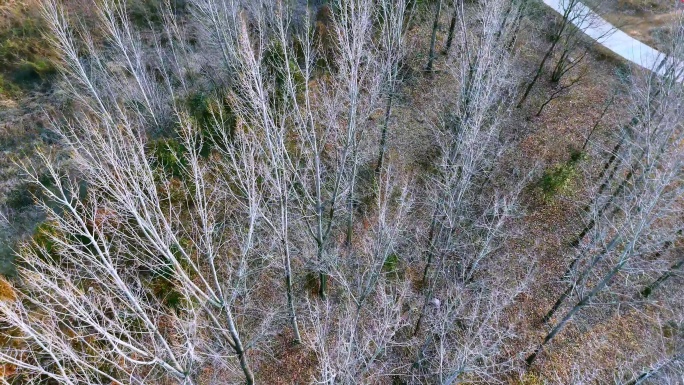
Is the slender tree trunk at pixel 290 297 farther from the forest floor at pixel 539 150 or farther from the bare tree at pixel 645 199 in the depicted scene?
the bare tree at pixel 645 199

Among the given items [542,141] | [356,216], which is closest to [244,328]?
[356,216]

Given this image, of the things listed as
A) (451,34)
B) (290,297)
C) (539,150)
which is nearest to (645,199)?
(539,150)

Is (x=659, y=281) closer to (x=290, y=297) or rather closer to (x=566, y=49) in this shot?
(x=566, y=49)

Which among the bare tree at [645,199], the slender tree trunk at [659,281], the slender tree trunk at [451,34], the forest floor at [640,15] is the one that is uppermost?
the forest floor at [640,15]

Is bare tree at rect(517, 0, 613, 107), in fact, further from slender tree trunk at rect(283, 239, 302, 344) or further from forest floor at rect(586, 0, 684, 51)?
slender tree trunk at rect(283, 239, 302, 344)

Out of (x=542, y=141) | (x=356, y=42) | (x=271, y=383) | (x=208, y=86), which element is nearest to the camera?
(x=356, y=42)

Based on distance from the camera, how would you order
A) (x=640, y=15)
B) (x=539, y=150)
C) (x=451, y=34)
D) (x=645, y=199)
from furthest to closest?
(x=640, y=15) < (x=451, y=34) < (x=539, y=150) < (x=645, y=199)

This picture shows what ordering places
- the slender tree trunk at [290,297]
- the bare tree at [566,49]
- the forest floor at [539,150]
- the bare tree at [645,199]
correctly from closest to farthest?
1. the bare tree at [645,199]
2. the slender tree trunk at [290,297]
3. the forest floor at [539,150]
4. the bare tree at [566,49]

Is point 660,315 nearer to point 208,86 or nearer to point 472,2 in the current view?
point 472,2

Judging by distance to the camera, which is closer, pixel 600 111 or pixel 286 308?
pixel 286 308

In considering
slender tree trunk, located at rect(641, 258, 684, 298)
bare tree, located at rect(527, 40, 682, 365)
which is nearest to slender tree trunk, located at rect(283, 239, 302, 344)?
bare tree, located at rect(527, 40, 682, 365)

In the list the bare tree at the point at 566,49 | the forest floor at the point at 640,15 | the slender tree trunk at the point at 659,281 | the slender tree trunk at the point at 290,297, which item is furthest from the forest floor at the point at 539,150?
the slender tree trunk at the point at 659,281
